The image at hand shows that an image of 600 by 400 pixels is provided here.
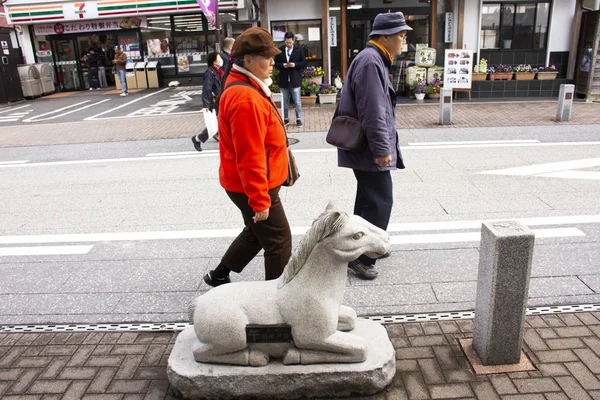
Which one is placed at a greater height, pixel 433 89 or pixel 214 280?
pixel 433 89

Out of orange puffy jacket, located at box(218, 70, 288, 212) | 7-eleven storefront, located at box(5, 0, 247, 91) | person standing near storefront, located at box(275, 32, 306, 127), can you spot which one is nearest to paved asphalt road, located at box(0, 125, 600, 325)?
orange puffy jacket, located at box(218, 70, 288, 212)

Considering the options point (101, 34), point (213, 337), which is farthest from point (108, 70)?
point (213, 337)

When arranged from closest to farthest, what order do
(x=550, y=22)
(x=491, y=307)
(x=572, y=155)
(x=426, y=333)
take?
(x=491, y=307) → (x=426, y=333) → (x=572, y=155) → (x=550, y=22)

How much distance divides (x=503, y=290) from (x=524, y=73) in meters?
13.2

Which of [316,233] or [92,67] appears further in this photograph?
[92,67]

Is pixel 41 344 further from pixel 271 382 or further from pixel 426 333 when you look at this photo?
pixel 426 333

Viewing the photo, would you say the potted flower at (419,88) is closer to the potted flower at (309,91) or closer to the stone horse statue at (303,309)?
the potted flower at (309,91)

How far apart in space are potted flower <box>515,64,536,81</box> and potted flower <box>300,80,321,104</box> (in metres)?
5.70

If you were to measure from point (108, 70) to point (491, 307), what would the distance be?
69.8 ft

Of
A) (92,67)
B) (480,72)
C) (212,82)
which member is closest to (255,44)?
(212,82)

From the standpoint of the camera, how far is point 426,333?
3.29m

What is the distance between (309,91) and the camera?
1371cm

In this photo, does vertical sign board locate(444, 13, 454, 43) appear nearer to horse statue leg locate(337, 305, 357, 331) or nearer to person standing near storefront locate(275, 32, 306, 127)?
person standing near storefront locate(275, 32, 306, 127)

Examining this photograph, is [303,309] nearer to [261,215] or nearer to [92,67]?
[261,215]
